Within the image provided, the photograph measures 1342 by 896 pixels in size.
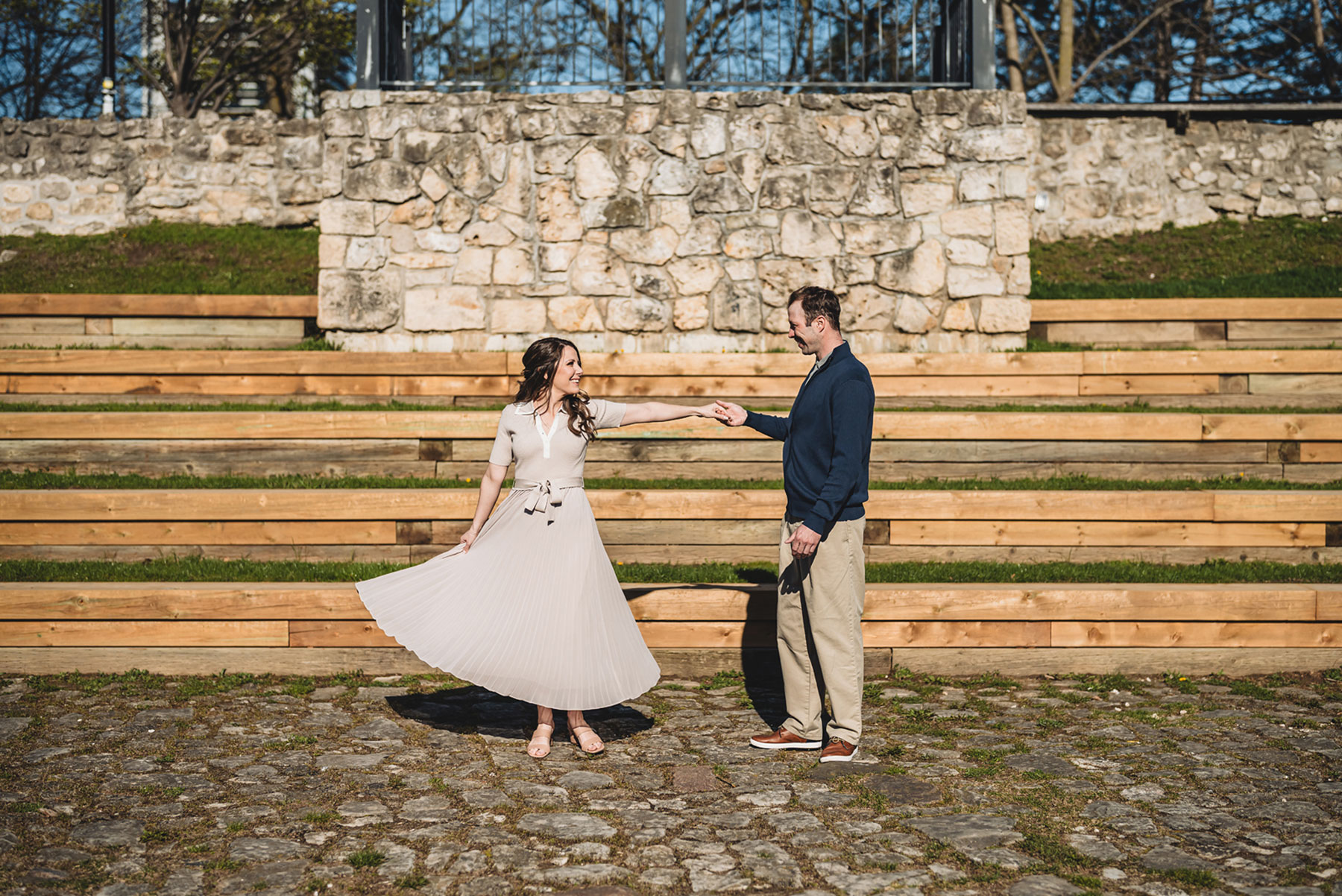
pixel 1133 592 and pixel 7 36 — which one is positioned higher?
pixel 7 36

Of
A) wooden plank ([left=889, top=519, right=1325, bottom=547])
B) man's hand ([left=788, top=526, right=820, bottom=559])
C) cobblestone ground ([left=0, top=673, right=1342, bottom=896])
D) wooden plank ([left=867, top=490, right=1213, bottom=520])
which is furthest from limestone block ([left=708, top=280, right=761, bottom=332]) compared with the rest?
man's hand ([left=788, top=526, right=820, bottom=559])

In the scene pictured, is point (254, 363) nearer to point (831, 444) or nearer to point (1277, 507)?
point (831, 444)

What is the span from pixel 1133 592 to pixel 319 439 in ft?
17.0

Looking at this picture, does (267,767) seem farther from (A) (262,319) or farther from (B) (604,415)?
(A) (262,319)

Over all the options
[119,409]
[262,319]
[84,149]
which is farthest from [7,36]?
[119,409]

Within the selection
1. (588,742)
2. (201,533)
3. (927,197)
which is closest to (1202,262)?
(927,197)

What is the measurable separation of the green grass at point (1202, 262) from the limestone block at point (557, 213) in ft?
16.6

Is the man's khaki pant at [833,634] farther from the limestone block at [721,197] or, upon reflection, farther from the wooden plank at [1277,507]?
the limestone block at [721,197]

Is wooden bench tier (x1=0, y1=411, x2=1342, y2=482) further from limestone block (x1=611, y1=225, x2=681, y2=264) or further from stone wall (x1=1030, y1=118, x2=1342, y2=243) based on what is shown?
stone wall (x1=1030, y1=118, x2=1342, y2=243)

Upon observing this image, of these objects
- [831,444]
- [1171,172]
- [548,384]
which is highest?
[1171,172]

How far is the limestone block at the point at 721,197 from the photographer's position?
30.2 ft

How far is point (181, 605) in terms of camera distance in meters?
5.46

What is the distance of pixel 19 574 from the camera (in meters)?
5.97

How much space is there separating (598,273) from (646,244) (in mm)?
479
